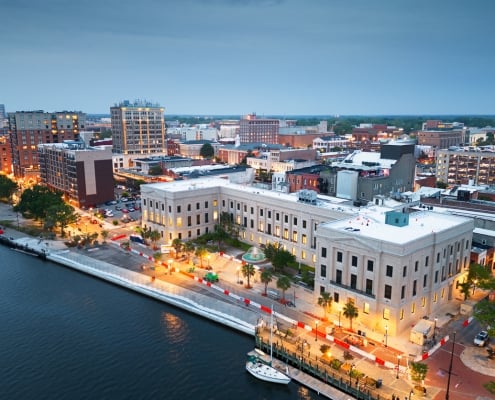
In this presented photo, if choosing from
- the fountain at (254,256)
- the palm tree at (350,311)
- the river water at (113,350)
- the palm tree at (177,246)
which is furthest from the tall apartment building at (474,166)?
the river water at (113,350)

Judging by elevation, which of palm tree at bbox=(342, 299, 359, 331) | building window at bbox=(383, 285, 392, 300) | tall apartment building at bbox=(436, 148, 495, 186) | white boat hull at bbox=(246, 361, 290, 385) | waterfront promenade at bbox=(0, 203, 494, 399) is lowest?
white boat hull at bbox=(246, 361, 290, 385)

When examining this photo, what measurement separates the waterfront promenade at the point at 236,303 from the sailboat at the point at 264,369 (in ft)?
8.25

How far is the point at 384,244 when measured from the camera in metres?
68.8

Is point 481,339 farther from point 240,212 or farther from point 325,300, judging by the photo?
point 240,212

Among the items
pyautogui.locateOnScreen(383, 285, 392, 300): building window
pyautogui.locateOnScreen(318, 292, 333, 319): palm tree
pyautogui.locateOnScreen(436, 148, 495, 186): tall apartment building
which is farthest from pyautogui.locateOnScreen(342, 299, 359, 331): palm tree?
pyautogui.locateOnScreen(436, 148, 495, 186): tall apartment building

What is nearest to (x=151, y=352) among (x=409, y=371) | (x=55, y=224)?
(x=409, y=371)

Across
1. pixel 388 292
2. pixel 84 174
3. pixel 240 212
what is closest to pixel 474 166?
pixel 240 212

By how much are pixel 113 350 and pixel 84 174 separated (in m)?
102

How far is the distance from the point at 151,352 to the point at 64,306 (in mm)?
25968

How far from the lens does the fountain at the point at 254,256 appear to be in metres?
102

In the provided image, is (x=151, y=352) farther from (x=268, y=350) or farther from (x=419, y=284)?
(x=419, y=284)

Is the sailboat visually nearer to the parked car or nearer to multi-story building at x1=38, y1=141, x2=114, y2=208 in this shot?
the parked car

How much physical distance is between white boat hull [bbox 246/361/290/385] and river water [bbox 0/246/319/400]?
2.71 feet

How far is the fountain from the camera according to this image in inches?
3999
